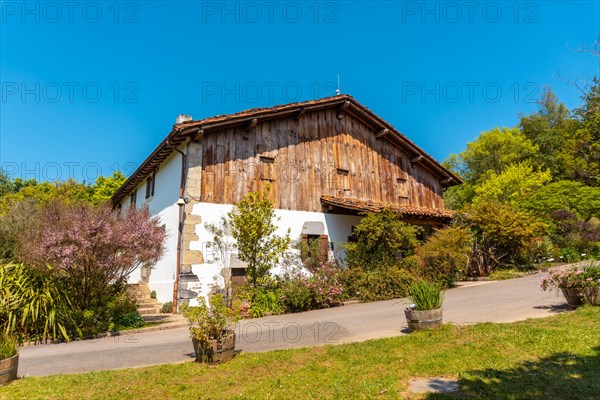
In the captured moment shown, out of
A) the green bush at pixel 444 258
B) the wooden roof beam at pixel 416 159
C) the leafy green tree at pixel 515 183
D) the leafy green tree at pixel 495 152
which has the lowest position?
the green bush at pixel 444 258

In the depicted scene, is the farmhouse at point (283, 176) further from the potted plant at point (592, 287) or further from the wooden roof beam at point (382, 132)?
the potted plant at point (592, 287)

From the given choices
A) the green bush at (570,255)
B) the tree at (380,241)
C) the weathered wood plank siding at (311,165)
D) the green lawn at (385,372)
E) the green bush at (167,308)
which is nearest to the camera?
the green lawn at (385,372)

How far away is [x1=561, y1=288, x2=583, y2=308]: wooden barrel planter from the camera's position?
7.86 meters

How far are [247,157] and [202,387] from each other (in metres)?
10.3

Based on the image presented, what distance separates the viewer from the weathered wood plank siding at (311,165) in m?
13.5

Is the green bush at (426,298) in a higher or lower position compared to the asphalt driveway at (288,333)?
higher

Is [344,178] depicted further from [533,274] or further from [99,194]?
[99,194]

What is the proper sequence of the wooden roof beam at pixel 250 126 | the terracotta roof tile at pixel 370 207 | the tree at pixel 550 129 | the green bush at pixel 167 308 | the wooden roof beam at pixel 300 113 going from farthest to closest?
the tree at pixel 550 129
the wooden roof beam at pixel 300 113
the wooden roof beam at pixel 250 126
the terracotta roof tile at pixel 370 207
the green bush at pixel 167 308

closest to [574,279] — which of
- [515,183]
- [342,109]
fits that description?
[342,109]

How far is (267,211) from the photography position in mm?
12188

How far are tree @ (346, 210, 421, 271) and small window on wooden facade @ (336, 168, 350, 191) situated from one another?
3086 millimetres

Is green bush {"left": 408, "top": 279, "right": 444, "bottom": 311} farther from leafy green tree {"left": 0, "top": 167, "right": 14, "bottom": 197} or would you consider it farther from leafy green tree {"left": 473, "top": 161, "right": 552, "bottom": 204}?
leafy green tree {"left": 0, "top": 167, "right": 14, "bottom": 197}

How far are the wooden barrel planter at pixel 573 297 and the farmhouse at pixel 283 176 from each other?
21.5ft

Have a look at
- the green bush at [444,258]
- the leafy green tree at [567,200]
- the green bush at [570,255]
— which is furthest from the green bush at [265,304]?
the leafy green tree at [567,200]
